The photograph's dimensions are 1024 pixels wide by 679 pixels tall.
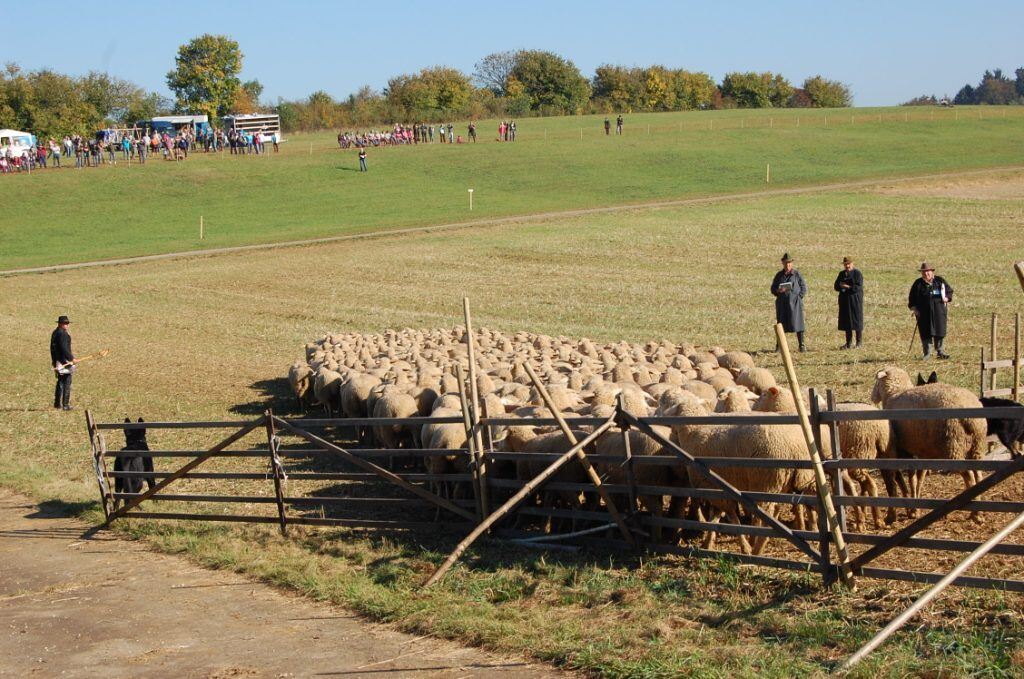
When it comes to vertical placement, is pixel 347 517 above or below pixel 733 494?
below

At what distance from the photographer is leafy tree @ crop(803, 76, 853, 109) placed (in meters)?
159

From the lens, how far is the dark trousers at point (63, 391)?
2142 centimetres

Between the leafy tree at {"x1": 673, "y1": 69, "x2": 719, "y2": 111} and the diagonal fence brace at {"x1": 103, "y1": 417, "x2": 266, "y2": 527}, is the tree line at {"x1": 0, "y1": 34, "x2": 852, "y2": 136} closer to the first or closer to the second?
the leafy tree at {"x1": 673, "y1": 69, "x2": 719, "y2": 111}

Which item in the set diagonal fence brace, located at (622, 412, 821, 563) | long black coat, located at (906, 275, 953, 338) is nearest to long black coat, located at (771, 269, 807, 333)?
long black coat, located at (906, 275, 953, 338)

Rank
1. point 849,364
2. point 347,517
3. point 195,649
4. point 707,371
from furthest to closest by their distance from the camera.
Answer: point 849,364 → point 707,371 → point 347,517 → point 195,649

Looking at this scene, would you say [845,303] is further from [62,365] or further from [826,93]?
[826,93]

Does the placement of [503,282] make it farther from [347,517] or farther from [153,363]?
[347,517]

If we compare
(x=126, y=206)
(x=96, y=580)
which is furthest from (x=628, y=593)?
(x=126, y=206)

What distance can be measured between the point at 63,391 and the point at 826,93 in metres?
153

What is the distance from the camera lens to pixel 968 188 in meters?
53.3

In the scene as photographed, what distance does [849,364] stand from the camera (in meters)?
21.0

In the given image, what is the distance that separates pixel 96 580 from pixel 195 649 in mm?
2592

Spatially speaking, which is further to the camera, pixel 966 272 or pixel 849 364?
pixel 966 272

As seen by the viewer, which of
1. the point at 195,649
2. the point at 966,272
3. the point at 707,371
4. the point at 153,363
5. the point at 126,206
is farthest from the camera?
the point at 126,206
